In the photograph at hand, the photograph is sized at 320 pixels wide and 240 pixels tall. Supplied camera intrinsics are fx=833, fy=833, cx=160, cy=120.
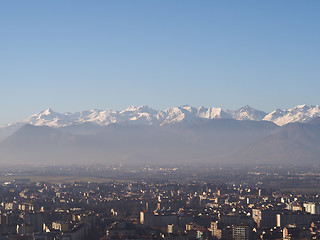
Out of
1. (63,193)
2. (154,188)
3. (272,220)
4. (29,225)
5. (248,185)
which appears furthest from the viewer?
(248,185)

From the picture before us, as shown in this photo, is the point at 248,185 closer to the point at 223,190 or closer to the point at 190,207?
the point at 223,190

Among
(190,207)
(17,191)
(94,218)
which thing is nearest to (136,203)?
(190,207)

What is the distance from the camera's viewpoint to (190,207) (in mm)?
81000

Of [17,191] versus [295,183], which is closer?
[17,191]

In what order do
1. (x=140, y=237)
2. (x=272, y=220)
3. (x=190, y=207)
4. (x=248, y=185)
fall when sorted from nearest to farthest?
1. (x=140, y=237)
2. (x=272, y=220)
3. (x=190, y=207)
4. (x=248, y=185)

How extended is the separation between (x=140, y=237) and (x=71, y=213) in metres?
18.3

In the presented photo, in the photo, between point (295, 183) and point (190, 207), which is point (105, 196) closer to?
point (190, 207)

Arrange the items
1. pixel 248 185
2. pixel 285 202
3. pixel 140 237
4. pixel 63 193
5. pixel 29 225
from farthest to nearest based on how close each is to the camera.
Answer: pixel 248 185, pixel 63 193, pixel 285 202, pixel 29 225, pixel 140 237

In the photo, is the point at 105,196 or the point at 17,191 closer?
the point at 105,196

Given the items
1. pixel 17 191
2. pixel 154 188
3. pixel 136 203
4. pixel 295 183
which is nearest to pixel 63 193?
pixel 17 191

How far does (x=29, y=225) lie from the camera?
204 ft

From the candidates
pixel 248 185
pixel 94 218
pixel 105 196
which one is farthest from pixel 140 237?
pixel 248 185

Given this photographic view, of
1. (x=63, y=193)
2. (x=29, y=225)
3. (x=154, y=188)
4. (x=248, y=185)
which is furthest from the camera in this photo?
(x=248, y=185)

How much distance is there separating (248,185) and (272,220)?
179ft
